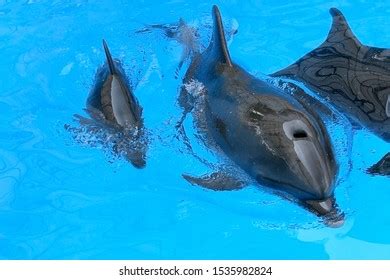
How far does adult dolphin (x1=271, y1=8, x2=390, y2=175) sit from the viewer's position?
582cm

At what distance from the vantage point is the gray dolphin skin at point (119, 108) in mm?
5758

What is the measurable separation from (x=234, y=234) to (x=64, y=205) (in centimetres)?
166

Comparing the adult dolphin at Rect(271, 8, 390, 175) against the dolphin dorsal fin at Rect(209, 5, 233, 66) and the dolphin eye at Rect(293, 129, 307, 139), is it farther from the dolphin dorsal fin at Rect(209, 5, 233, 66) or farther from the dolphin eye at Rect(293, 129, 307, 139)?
the dolphin eye at Rect(293, 129, 307, 139)

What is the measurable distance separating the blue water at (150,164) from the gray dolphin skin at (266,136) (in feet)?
1.08

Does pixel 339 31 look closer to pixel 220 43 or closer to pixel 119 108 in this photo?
pixel 220 43

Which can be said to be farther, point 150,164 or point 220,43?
point 150,164

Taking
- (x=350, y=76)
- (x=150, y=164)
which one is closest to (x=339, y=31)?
(x=350, y=76)

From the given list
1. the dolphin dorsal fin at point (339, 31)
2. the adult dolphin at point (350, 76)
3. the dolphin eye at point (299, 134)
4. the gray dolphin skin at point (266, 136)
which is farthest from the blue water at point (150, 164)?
the dolphin eye at point (299, 134)

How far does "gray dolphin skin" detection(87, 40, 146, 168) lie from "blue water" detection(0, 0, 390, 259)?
19 cm

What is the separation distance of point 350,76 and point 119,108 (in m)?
2.31

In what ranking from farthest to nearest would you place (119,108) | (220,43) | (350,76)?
1. (350,76)
2. (119,108)
3. (220,43)

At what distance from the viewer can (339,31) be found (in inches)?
267

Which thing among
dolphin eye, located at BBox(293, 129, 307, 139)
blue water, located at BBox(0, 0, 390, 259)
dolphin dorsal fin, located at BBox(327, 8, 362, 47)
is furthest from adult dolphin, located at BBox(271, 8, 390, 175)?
dolphin eye, located at BBox(293, 129, 307, 139)

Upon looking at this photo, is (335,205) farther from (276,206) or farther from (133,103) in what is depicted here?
(133,103)
